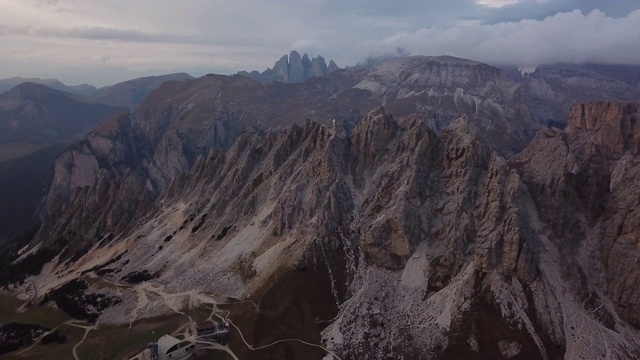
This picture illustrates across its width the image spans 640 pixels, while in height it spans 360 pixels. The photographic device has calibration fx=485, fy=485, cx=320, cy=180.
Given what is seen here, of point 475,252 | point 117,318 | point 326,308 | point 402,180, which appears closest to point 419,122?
point 402,180

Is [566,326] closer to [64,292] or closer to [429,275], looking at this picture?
[429,275]

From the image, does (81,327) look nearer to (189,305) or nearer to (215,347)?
(189,305)

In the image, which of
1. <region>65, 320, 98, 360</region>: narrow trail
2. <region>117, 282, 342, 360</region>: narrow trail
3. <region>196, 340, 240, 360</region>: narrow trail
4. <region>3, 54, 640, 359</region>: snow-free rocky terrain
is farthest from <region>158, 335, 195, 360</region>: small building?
<region>65, 320, 98, 360</region>: narrow trail

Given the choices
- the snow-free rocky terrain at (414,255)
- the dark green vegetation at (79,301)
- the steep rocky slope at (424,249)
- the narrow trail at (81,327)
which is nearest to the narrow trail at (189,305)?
the snow-free rocky terrain at (414,255)

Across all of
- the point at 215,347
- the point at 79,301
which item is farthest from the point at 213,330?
the point at 79,301

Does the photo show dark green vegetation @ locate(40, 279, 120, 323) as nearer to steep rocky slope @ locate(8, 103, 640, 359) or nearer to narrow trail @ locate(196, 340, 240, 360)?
steep rocky slope @ locate(8, 103, 640, 359)

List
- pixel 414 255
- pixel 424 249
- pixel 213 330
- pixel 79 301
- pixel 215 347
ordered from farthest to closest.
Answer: pixel 79 301
pixel 424 249
pixel 414 255
pixel 213 330
pixel 215 347
